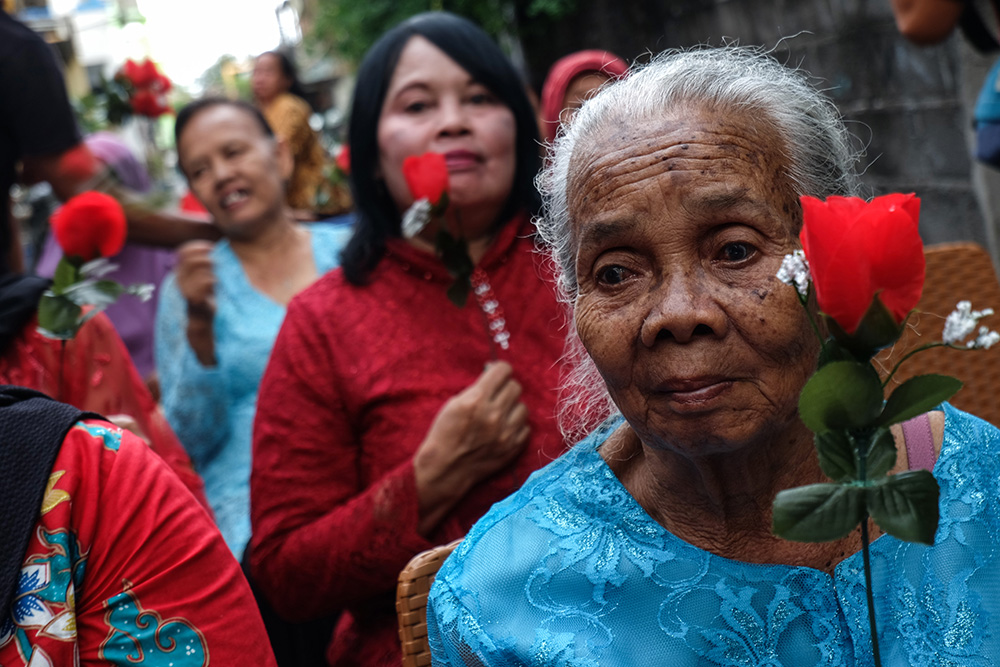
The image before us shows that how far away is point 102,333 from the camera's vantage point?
261 centimetres

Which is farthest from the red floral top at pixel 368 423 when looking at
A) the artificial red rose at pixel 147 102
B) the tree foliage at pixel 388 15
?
the tree foliage at pixel 388 15

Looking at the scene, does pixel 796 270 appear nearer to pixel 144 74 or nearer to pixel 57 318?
pixel 57 318

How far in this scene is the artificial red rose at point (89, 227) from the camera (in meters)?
2.35

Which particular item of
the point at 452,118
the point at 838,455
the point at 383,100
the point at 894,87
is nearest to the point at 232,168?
the point at 383,100

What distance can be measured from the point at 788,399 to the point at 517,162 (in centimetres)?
163

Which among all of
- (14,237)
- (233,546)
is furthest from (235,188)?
(233,546)

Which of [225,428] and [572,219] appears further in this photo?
[225,428]

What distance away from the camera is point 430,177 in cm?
237

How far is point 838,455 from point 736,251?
0.56 metres

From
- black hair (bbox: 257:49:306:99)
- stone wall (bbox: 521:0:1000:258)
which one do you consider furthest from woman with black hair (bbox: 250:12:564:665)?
black hair (bbox: 257:49:306:99)

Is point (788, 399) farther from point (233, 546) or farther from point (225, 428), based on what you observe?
point (225, 428)

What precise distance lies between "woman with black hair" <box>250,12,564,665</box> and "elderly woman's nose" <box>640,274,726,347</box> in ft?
3.02

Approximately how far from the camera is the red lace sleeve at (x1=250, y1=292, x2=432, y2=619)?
231cm

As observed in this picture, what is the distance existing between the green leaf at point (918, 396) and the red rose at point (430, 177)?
59.1 inches
